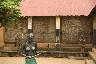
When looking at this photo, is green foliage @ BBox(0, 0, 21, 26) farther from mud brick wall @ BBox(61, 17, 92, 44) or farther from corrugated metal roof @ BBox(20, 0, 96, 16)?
mud brick wall @ BBox(61, 17, 92, 44)

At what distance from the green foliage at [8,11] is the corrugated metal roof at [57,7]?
877cm

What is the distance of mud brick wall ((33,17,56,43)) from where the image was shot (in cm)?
2438

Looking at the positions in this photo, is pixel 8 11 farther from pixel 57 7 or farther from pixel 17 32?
pixel 17 32

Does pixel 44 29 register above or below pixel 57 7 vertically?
below

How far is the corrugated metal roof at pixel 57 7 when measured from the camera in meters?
23.0

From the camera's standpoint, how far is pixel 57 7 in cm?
2345

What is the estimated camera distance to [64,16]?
2384 centimetres

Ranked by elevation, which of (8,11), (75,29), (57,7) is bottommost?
(75,29)

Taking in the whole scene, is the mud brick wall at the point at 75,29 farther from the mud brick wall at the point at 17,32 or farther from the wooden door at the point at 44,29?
the mud brick wall at the point at 17,32

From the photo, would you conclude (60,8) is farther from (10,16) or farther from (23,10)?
(10,16)

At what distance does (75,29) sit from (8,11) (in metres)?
10.9

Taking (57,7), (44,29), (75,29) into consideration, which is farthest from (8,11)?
(75,29)

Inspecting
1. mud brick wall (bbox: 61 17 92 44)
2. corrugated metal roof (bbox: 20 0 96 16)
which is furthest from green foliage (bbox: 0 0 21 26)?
mud brick wall (bbox: 61 17 92 44)

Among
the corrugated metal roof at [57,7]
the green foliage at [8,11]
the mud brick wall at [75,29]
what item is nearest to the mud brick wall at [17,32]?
the corrugated metal roof at [57,7]
